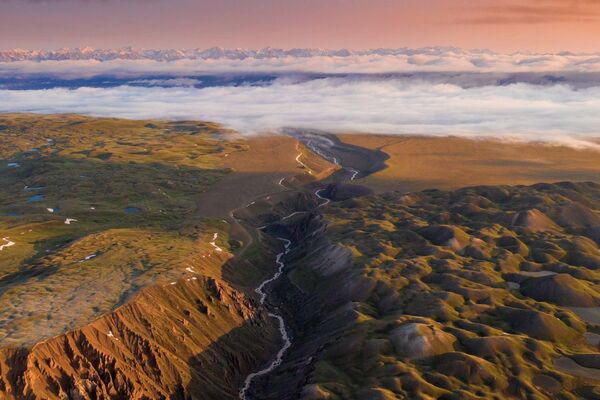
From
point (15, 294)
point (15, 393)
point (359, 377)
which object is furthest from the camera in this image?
point (15, 294)

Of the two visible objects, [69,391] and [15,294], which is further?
[15,294]

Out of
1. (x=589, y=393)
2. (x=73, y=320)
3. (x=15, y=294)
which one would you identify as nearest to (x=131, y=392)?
(x=73, y=320)

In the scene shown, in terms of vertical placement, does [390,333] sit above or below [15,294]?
below

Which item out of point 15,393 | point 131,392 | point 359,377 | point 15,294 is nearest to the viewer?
point 15,393

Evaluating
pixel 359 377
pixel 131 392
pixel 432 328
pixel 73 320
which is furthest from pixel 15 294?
pixel 432 328

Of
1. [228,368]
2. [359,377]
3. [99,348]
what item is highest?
[99,348]

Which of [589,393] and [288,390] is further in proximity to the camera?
[288,390]

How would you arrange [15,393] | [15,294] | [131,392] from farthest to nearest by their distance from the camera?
[15,294] < [131,392] < [15,393]

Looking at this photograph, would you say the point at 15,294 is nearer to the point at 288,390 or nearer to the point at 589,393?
the point at 288,390

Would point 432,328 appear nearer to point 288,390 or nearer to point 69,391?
point 288,390
